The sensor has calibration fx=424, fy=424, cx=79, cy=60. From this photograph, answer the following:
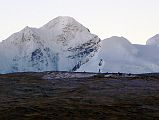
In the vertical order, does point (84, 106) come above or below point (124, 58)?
below

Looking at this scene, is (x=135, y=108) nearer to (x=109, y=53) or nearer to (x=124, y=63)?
(x=124, y=63)

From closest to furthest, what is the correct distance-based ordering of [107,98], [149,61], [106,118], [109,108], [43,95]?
[106,118], [109,108], [107,98], [43,95], [149,61]

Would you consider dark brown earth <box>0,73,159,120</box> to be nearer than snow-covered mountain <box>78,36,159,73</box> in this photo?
Yes

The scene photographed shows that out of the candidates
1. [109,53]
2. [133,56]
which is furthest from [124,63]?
[109,53]

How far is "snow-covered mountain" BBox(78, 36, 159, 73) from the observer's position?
156375 millimetres

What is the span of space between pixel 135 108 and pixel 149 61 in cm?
14857

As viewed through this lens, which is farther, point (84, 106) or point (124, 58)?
point (124, 58)

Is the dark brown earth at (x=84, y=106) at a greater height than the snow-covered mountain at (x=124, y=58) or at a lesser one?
lesser

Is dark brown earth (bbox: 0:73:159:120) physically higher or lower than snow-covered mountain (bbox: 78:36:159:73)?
lower

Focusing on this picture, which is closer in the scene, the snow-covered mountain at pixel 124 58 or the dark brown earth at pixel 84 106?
the dark brown earth at pixel 84 106

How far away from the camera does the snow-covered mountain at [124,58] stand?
156375 mm

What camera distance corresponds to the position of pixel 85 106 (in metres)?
11.8

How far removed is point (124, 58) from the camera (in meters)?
175

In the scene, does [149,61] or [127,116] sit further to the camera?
[149,61]
